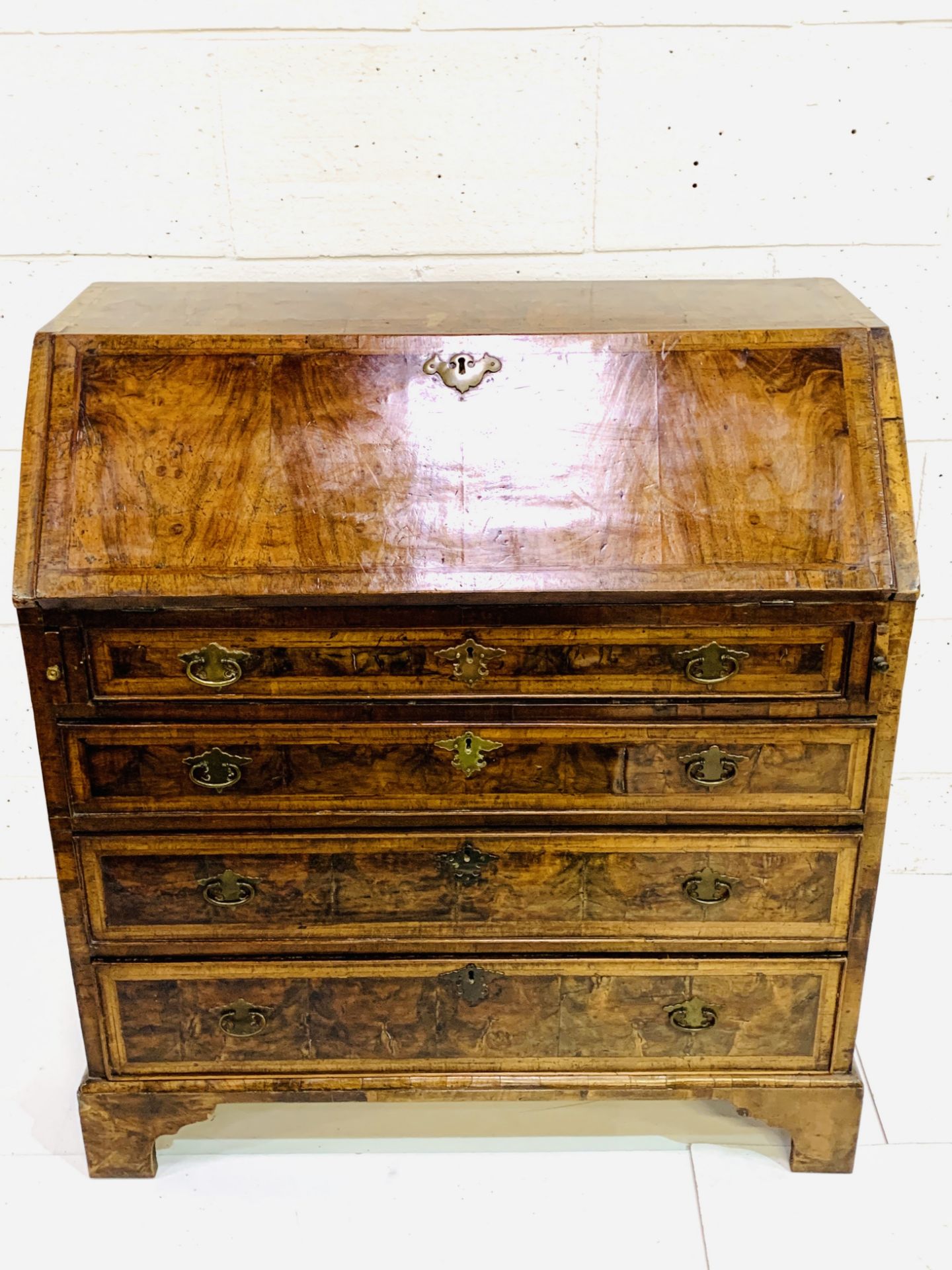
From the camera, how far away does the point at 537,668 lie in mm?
2002

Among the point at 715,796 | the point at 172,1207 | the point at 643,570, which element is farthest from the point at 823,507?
the point at 172,1207

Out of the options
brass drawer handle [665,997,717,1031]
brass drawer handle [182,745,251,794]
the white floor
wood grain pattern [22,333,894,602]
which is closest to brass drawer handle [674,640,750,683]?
wood grain pattern [22,333,894,602]

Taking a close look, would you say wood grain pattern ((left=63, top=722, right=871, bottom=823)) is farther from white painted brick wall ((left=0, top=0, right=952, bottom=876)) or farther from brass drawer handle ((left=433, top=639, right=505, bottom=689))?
white painted brick wall ((left=0, top=0, right=952, bottom=876))

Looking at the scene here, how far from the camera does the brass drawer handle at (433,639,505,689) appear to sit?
A: 1.98 meters

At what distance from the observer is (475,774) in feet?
6.82

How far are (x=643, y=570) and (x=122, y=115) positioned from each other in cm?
144

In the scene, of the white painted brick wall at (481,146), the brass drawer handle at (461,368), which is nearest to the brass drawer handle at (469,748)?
the brass drawer handle at (461,368)

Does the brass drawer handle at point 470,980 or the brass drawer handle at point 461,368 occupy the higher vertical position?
the brass drawer handle at point 461,368

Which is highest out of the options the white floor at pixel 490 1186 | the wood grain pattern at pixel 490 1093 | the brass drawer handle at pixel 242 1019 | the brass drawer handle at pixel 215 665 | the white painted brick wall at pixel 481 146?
the white painted brick wall at pixel 481 146

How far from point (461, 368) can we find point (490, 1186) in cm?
149

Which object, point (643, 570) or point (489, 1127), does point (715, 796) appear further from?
point (489, 1127)

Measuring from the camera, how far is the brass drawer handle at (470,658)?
198 cm

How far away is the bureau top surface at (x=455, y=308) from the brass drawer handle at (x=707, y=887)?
0.94 m

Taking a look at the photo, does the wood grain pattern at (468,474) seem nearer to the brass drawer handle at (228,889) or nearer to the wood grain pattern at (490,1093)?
the brass drawer handle at (228,889)
